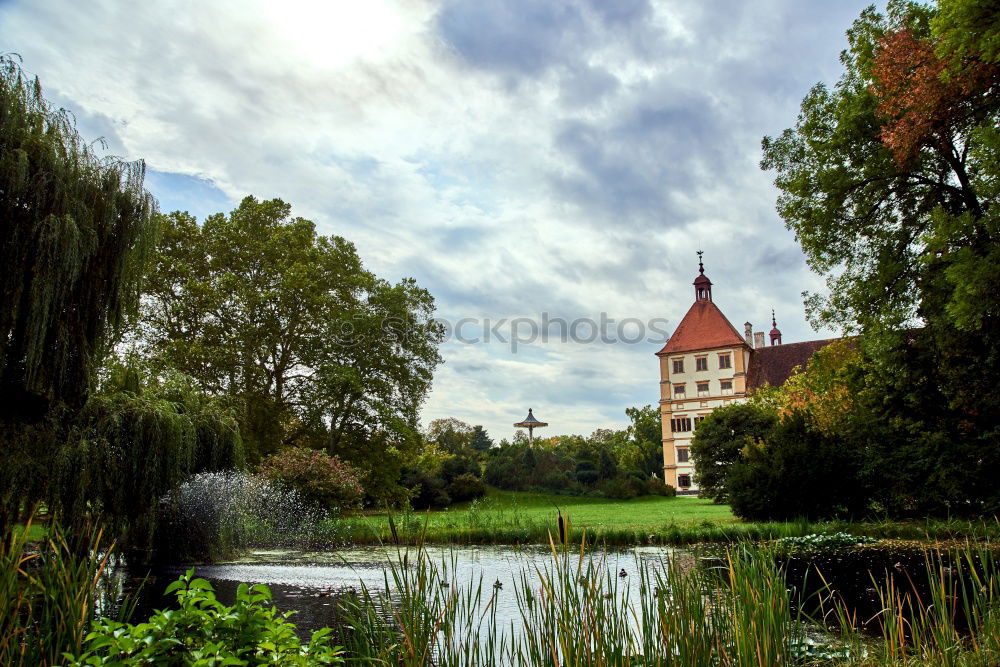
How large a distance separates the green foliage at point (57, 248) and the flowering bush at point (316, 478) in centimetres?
734

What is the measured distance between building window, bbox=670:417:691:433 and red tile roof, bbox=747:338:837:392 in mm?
4737

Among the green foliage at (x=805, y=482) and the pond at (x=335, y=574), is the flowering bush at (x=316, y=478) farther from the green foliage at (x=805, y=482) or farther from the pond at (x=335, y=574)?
the green foliage at (x=805, y=482)

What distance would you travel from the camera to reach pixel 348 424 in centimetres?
2453

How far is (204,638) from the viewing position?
257cm

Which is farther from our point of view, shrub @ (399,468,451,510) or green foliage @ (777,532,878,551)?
shrub @ (399,468,451,510)

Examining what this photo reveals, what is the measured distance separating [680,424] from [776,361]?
316 inches

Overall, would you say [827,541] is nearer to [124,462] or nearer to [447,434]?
[124,462]

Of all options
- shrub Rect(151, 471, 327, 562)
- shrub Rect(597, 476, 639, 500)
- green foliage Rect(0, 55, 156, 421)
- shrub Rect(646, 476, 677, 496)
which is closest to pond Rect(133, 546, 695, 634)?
shrub Rect(151, 471, 327, 562)

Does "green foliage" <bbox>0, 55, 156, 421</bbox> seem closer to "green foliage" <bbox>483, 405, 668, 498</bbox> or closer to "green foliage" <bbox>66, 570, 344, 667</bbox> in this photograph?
"green foliage" <bbox>66, 570, 344, 667</bbox>

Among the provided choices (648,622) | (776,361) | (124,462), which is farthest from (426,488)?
(776,361)

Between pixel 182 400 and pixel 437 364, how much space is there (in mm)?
14816

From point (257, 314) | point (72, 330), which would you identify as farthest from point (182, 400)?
point (257, 314)

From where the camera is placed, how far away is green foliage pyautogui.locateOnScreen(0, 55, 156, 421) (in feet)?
26.7

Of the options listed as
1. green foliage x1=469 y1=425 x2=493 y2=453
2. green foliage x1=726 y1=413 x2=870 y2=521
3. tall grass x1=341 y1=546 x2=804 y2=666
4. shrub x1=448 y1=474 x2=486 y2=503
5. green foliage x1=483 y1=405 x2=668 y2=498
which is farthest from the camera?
green foliage x1=469 y1=425 x2=493 y2=453
